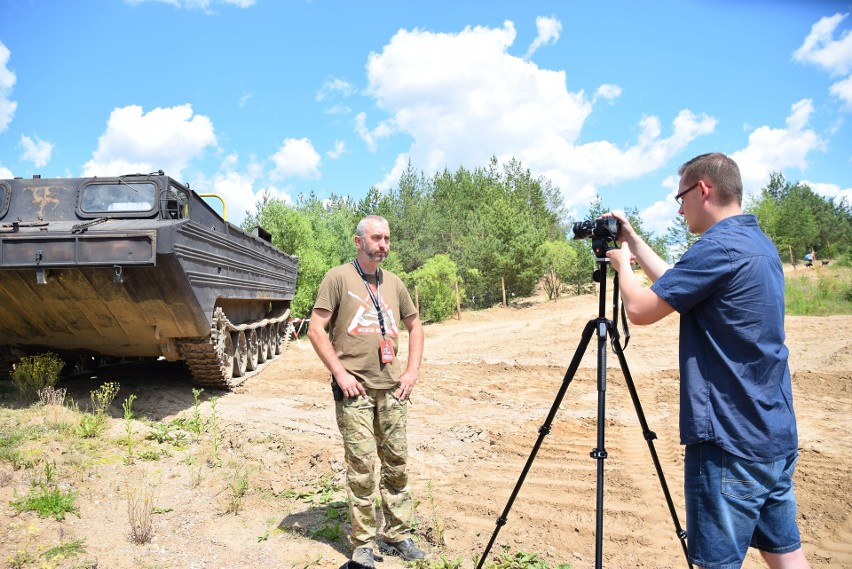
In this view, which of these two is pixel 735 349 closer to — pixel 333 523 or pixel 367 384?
pixel 367 384

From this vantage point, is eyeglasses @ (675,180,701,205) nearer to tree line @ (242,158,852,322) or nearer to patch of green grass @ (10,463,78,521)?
patch of green grass @ (10,463,78,521)

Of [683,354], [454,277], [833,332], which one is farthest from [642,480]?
[454,277]

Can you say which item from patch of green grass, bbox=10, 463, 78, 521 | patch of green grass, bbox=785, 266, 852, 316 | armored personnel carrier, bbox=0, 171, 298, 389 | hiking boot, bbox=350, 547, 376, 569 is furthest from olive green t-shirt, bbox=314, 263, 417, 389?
patch of green grass, bbox=785, 266, 852, 316

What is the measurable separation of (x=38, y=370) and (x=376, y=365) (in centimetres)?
600

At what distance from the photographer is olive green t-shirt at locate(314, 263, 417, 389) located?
3643 mm

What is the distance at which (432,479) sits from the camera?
538 centimetres

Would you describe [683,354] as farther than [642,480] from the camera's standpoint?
No

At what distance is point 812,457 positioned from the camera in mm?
5887

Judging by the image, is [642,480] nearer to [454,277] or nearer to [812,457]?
[812,457]

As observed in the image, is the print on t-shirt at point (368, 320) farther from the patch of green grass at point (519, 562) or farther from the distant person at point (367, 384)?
the patch of green grass at point (519, 562)

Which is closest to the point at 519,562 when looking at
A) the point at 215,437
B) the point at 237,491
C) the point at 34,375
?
the point at 237,491

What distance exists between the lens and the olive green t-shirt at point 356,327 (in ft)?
12.0

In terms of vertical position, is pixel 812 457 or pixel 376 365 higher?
pixel 376 365

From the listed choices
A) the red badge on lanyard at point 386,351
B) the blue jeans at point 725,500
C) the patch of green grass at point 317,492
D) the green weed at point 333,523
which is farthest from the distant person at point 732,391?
the patch of green grass at point 317,492
